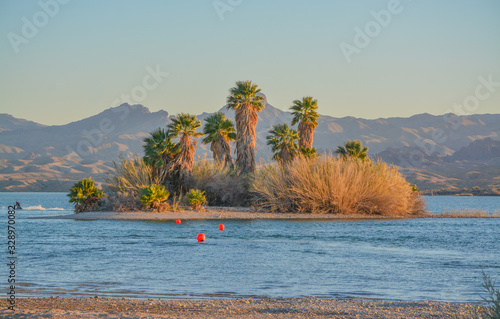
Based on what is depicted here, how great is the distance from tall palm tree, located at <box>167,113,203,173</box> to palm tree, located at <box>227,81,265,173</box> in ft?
19.4

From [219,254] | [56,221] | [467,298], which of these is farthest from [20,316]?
[56,221]

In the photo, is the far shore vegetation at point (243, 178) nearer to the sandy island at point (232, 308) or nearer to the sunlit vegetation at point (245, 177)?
the sunlit vegetation at point (245, 177)

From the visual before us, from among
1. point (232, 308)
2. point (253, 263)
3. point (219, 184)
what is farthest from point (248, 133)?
point (232, 308)

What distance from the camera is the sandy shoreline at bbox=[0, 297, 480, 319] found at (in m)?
10.6

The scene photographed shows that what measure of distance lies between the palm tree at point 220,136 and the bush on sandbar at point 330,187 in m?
6.64

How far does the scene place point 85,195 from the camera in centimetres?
4441

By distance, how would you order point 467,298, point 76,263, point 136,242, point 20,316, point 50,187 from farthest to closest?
point 50,187 < point 136,242 < point 76,263 < point 467,298 < point 20,316

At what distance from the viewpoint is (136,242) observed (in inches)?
1040

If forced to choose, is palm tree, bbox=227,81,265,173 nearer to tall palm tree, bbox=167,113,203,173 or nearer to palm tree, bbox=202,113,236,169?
palm tree, bbox=202,113,236,169

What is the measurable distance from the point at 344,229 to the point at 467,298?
2201cm

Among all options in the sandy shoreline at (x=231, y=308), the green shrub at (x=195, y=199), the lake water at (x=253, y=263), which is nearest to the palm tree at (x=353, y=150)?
the green shrub at (x=195, y=199)

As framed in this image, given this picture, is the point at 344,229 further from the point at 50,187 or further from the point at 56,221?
the point at 50,187

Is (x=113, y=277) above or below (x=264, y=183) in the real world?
below

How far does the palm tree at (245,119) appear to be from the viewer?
52438 mm
